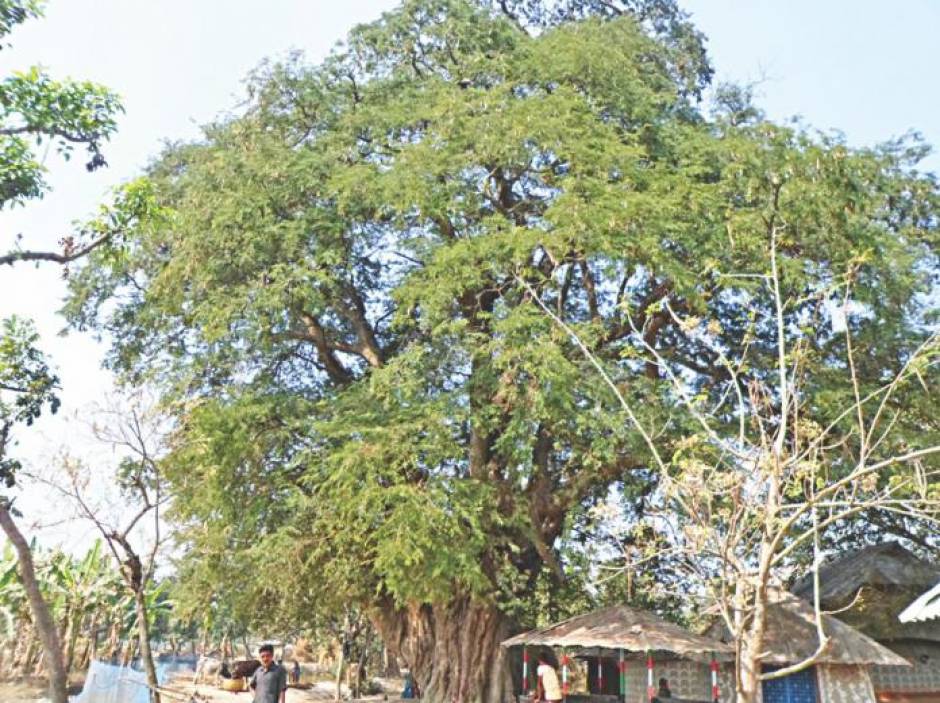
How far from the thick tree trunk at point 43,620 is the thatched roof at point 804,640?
978 cm

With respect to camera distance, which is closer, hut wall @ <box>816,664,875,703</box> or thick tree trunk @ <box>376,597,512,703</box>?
hut wall @ <box>816,664,875,703</box>

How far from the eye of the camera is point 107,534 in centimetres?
1182

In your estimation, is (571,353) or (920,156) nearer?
(571,353)

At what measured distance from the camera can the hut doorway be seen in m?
12.8

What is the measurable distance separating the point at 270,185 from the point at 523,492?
6691mm

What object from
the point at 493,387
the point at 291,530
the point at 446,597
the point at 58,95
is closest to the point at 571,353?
the point at 493,387

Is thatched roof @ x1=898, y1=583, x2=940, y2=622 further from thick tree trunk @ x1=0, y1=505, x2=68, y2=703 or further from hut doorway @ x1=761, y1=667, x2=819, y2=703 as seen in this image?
thick tree trunk @ x1=0, y1=505, x2=68, y2=703

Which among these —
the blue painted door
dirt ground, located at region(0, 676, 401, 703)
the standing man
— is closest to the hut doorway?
the blue painted door

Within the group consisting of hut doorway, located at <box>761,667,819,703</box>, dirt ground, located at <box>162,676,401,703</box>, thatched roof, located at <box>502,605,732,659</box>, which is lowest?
dirt ground, located at <box>162,676,401,703</box>

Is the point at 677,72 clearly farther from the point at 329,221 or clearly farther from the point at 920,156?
the point at 329,221

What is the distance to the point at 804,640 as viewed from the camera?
1253 cm

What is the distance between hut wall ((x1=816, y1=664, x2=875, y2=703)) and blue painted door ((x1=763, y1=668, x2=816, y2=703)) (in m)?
0.13

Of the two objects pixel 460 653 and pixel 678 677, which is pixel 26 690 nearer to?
pixel 460 653

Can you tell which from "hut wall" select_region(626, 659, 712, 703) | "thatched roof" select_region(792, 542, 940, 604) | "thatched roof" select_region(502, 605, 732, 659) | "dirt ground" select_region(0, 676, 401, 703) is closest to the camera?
"thatched roof" select_region(502, 605, 732, 659)
